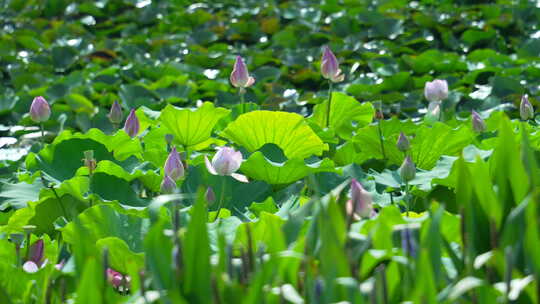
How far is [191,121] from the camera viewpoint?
2162 mm

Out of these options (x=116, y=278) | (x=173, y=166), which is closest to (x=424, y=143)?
(x=173, y=166)

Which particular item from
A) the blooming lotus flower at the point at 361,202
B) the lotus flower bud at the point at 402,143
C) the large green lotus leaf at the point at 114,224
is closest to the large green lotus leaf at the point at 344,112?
the lotus flower bud at the point at 402,143

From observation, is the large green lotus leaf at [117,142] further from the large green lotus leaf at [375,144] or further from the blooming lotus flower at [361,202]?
the blooming lotus flower at [361,202]

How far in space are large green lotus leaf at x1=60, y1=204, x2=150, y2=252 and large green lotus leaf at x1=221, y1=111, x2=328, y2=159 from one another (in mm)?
501

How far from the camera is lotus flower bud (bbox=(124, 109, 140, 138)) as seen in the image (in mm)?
2152

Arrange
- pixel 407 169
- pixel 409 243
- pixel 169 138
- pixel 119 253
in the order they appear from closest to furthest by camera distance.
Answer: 1. pixel 409 243
2. pixel 119 253
3. pixel 407 169
4. pixel 169 138

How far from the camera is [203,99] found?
357cm

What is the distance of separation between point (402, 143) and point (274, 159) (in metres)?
0.27

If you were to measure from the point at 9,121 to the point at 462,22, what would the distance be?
7.16ft

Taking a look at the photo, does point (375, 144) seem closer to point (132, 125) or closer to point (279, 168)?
point (279, 168)

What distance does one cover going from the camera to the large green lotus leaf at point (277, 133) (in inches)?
79.0

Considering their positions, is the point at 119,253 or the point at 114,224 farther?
the point at 114,224

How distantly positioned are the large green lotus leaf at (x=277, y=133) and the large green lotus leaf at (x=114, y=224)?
0.50 metres

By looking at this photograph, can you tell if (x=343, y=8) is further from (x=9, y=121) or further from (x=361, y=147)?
(x=361, y=147)
